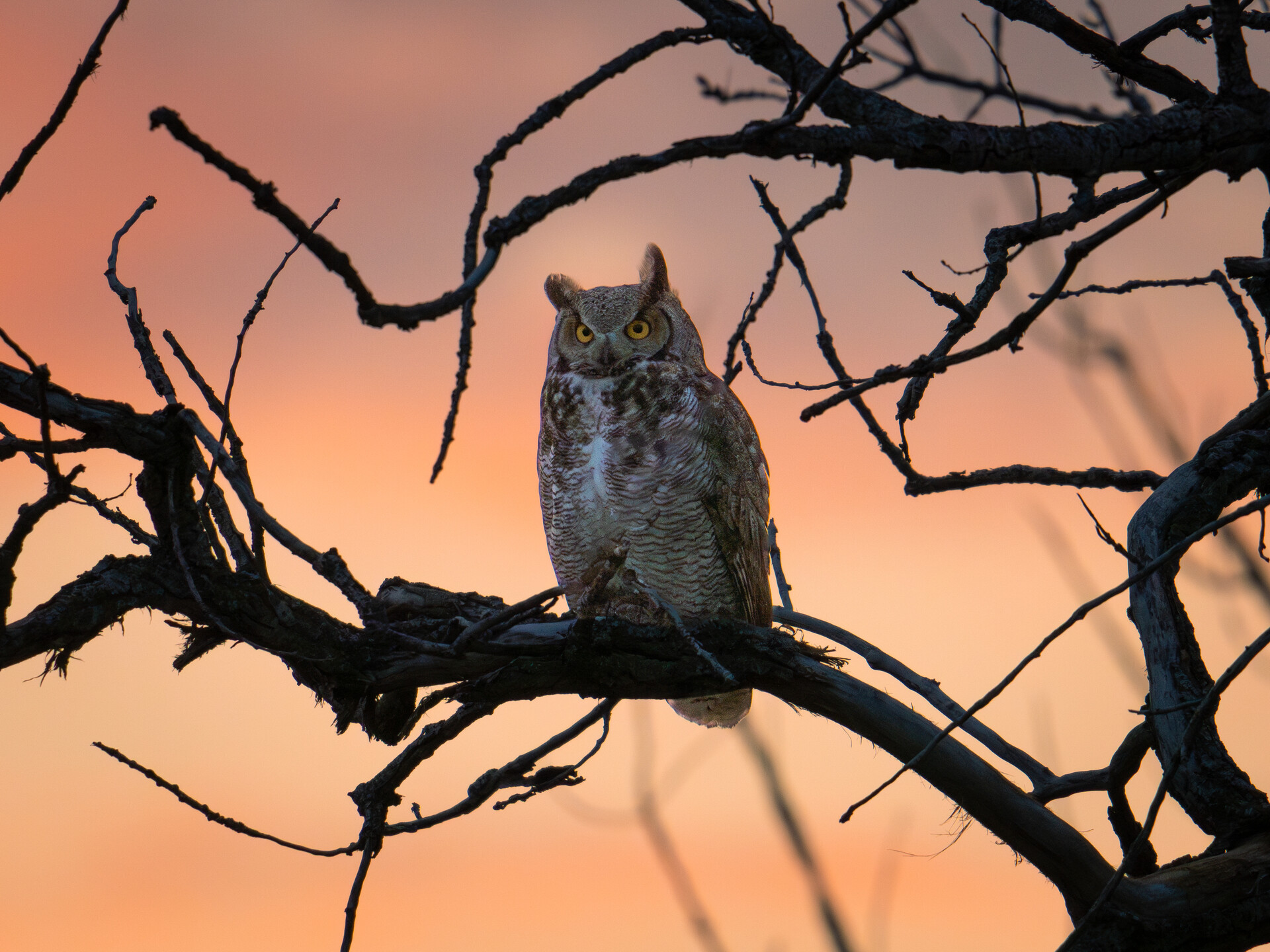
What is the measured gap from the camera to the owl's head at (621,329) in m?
3.32

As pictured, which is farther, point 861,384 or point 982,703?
point 861,384

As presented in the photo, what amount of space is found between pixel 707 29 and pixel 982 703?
143 cm

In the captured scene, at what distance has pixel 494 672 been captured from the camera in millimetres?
2473

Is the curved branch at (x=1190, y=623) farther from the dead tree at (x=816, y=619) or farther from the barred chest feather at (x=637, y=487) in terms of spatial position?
the barred chest feather at (x=637, y=487)

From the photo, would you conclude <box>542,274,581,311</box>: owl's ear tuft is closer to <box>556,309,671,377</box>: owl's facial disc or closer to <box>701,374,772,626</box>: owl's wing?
<box>556,309,671,377</box>: owl's facial disc

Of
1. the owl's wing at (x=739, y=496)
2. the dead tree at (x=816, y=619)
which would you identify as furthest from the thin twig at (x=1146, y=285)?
the owl's wing at (x=739, y=496)

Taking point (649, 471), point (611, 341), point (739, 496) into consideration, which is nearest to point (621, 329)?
point (611, 341)

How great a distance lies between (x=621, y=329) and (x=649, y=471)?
1.78 feet

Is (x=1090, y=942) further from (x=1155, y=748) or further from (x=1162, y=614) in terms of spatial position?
(x=1162, y=614)

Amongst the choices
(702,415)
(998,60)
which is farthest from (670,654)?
(998,60)

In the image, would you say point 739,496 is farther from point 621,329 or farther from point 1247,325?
point 1247,325

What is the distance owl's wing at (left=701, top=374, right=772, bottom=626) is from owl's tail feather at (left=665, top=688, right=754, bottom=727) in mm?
278

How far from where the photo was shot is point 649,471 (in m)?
3.11

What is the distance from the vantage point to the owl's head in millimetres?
3320
